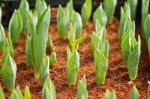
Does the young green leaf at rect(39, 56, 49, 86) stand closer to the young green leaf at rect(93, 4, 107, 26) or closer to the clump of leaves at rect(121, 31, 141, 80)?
the clump of leaves at rect(121, 31, 141, 80)

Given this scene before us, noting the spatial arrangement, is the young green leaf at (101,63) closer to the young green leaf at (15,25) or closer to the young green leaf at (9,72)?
the young green leaf at (9,72)

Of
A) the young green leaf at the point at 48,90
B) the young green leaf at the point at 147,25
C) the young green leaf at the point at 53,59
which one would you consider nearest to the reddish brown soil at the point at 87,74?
the young green leaf at the point at 53,59

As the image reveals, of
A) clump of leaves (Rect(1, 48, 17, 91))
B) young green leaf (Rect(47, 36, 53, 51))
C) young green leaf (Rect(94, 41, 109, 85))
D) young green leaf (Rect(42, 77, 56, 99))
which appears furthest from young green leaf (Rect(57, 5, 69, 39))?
young green leaf (Rect(42, 77, 56, 99))

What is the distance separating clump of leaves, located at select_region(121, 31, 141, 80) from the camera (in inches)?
81.4

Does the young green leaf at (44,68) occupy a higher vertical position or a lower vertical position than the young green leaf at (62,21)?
lower

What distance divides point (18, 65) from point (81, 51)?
351 mm

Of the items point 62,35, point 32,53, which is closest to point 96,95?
point 32,53

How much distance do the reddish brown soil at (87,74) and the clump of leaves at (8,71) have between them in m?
0.05

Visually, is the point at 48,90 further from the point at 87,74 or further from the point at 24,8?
the point at 24,8

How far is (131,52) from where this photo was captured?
2.08 m

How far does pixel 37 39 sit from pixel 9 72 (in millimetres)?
194

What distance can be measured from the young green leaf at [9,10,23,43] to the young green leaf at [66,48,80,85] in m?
0.44

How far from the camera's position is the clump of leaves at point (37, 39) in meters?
2.03

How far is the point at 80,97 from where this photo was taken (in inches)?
71.6
